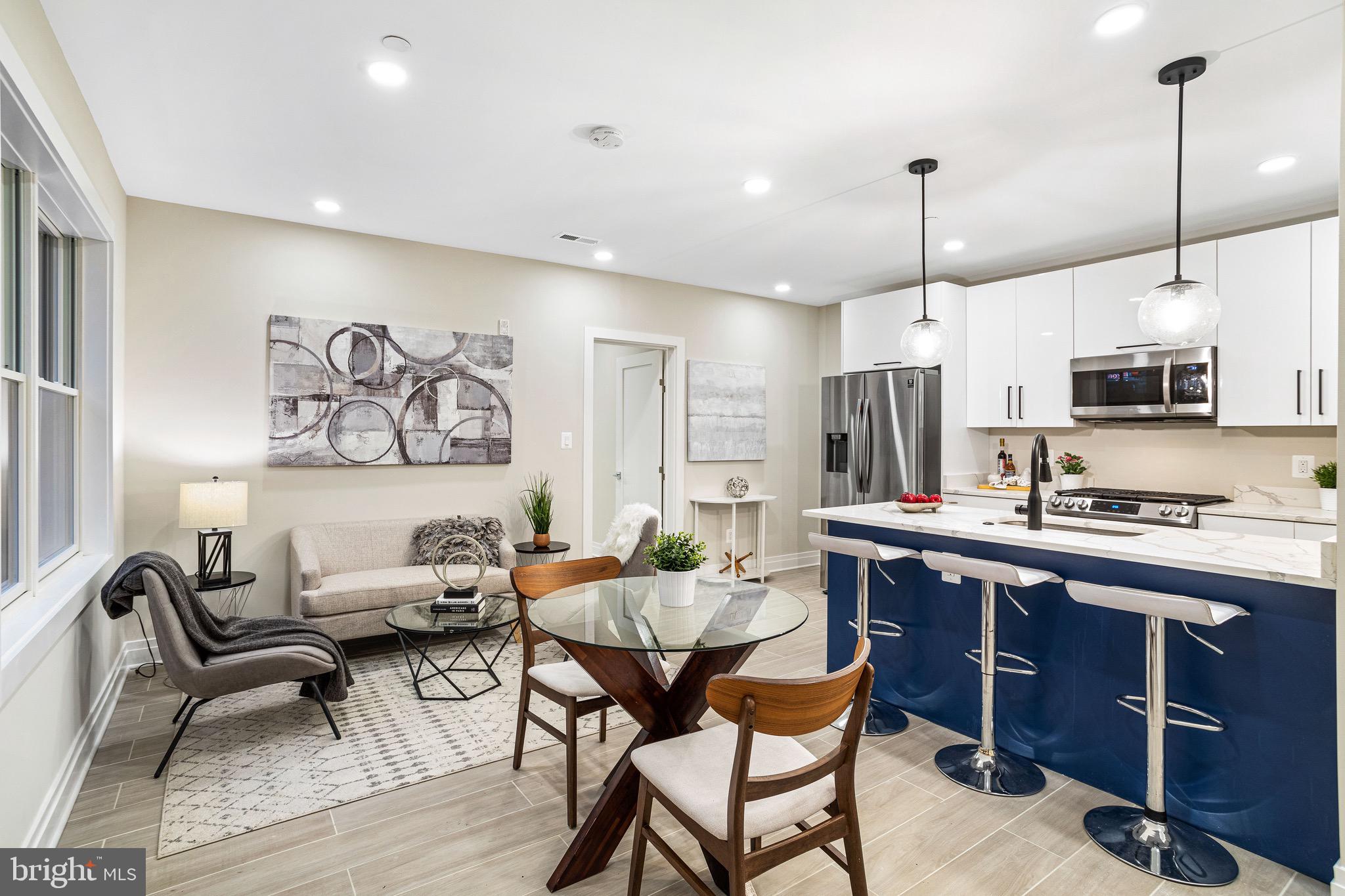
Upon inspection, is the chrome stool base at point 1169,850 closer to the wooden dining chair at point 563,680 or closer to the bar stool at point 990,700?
the bar stool at point 990,700

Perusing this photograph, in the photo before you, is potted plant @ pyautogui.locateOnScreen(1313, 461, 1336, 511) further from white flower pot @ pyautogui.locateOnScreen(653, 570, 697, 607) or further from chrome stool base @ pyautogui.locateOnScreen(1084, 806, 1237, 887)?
white flower pot @ pyautogui.locateOnScreen(653, 570, 697, 607)

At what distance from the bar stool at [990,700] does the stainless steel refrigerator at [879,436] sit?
233cm

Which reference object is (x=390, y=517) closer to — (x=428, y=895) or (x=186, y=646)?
(x=186, y=646)

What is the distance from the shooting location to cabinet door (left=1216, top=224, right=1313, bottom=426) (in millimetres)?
3506

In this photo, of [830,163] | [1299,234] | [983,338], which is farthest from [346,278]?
[1299,234]

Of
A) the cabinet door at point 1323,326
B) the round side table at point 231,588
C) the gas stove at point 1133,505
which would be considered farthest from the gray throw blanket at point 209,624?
the cabinet door at point 1323,326

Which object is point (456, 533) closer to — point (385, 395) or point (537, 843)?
point (385, 395)

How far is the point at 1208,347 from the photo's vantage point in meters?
3.84

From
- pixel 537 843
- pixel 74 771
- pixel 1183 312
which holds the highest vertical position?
pixel 1183 312

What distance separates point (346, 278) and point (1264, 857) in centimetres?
498

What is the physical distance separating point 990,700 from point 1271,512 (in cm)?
222

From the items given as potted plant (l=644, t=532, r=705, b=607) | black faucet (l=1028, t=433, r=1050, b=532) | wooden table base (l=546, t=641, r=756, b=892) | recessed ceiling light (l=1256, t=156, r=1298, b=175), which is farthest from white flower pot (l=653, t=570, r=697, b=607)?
recessed ceiling light (l=1256, t=156, r=1298, b=175)

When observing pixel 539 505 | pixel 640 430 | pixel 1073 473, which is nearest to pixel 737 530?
pixel 640 430

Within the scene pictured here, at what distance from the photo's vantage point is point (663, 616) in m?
2.16
